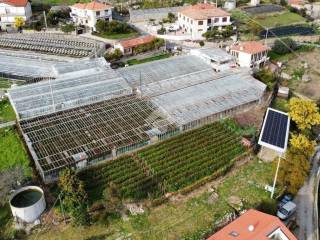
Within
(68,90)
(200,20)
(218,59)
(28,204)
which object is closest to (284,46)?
(200,20)

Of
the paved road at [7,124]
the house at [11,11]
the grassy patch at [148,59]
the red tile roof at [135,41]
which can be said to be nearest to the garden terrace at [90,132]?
the paved road at [7,124]

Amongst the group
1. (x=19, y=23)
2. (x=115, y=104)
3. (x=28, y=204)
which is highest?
(x=19, y=23)

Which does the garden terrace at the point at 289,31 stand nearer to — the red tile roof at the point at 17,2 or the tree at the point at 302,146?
the tree at the point at 302,146

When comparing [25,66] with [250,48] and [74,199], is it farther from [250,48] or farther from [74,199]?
[250,48]

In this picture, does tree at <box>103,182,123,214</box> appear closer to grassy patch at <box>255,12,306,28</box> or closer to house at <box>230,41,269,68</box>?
house at <box>230,41,269,68</box>

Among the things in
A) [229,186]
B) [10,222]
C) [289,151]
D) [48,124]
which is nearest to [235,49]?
[289,151]

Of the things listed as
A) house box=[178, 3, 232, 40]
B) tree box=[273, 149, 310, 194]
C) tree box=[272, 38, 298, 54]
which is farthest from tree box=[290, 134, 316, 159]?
house box=[178, 3, 232, 40]
